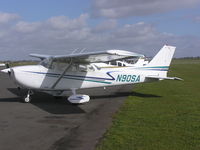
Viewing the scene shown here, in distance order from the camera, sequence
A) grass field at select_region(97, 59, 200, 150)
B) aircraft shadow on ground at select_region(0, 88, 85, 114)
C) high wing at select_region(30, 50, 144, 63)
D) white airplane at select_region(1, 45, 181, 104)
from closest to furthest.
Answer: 1. grass field at select_region(97, 59, 200, 150)
2. high wing at select_region(30, 50, 144, 63)
3. aircraft shadow on ground at select_region(0, 88, 85, 114)
4. white airplane at select_region(1, 45, 181, 104)

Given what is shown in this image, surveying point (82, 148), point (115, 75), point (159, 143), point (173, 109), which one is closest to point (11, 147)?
point (82, 148)

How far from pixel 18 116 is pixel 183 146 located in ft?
16.5

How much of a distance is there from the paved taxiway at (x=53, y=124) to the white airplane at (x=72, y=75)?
62cm

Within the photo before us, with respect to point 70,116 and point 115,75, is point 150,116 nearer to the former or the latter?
point 70,116

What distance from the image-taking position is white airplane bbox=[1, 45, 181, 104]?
9.79 metres

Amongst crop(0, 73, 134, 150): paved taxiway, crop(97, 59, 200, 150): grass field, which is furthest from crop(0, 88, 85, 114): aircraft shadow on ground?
crop(97, 59, 200, 150): grass field

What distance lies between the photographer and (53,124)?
6844 millimetres

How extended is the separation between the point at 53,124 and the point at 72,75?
160 inches

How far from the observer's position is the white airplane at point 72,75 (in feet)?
32.1

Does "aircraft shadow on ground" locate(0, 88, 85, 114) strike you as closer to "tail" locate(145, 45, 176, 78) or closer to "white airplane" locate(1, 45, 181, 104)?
"white airplane" locate(1, 45, 181, 104)

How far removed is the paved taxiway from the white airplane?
0.62 metres

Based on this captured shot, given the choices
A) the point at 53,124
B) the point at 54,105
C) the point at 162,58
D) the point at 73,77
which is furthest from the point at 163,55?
the point at 53,124

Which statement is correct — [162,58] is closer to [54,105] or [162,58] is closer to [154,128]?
[54,105]

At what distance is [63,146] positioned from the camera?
5.07 metres
